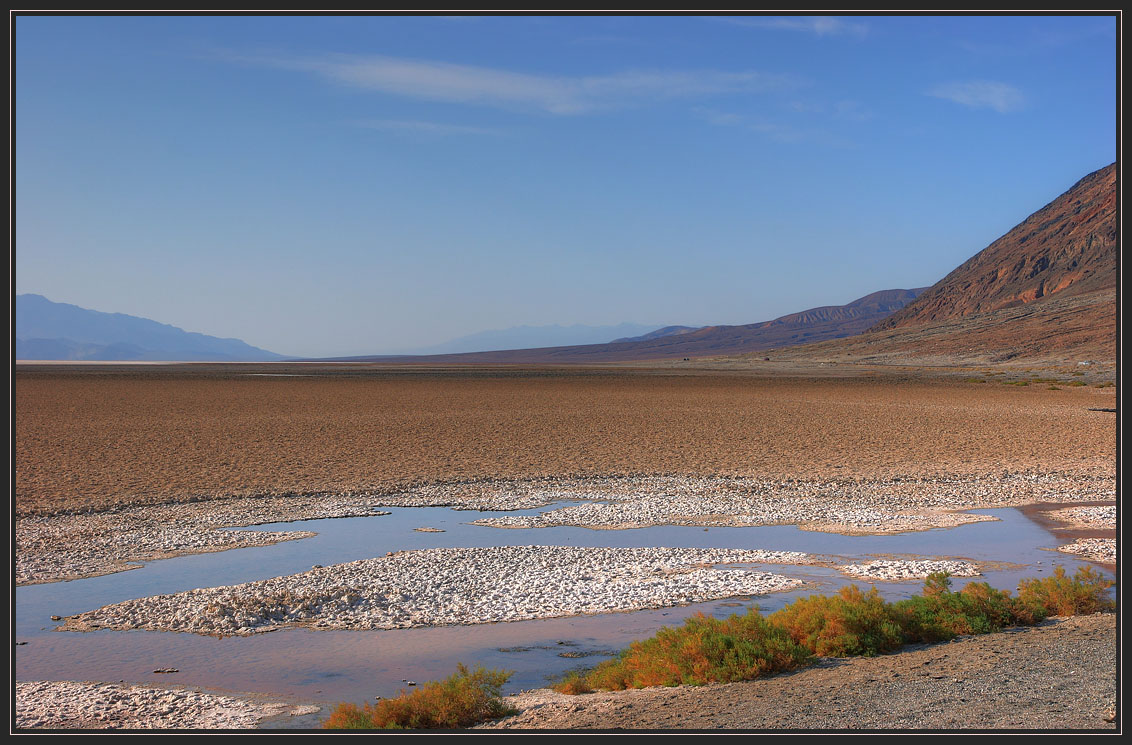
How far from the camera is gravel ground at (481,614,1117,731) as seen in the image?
5461 mm

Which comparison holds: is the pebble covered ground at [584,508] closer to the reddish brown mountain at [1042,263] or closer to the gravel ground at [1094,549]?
the gravel ground at [1094,549]

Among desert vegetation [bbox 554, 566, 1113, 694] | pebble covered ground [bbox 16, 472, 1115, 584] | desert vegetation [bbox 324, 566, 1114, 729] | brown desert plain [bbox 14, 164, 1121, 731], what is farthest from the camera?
pebble covered ground [bbox 16, 472, 1115, 584]

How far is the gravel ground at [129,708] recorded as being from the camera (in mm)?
6373

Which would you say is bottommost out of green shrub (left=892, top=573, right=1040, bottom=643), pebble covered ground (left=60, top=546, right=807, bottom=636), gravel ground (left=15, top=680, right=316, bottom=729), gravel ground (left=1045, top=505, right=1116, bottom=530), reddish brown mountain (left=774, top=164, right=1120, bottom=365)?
gravel ground (left=1045, top=505, right=1116, bottom=530)

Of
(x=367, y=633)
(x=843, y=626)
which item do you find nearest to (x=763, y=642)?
(x=843, y=626)

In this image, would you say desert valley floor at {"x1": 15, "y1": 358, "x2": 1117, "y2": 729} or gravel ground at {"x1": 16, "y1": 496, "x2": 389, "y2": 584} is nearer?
desert valley floor at {"x1": 15, "y1": 358, "x2": 1117, "y2": 729}

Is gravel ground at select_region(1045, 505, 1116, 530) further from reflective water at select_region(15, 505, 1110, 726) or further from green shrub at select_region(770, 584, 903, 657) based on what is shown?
green shrub at select_region(770, 584, 903, 657)

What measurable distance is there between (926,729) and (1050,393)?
4980 cm

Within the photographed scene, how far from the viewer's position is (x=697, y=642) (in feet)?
23.0

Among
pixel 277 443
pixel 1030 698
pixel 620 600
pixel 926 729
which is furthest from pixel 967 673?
pixel 277 443

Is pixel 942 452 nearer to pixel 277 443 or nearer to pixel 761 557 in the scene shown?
pixel 761 557

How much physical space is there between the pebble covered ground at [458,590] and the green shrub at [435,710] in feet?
9.50

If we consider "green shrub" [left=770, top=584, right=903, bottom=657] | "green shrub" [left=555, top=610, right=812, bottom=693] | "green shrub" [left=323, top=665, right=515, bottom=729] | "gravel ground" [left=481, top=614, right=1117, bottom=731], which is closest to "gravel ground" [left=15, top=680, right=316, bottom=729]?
"green shrub" [left=323, top=665, right=515, bottom=729]

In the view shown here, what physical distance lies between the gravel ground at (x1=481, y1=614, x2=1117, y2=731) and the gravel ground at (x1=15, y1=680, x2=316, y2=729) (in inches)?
85.4
